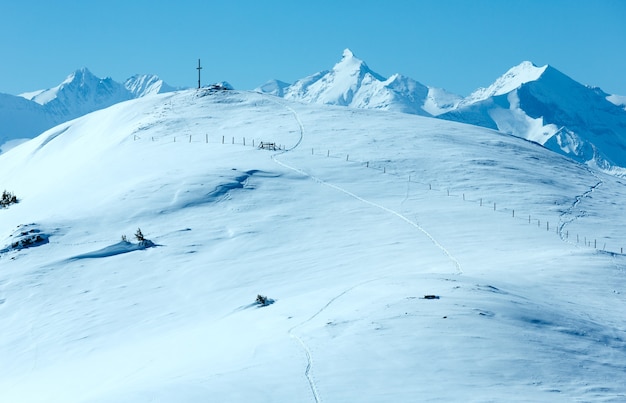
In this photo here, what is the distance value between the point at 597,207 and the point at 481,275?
70.5 feet

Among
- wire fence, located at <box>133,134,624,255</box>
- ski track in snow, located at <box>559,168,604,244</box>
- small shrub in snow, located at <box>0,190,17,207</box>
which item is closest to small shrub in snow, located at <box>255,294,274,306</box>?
wire fence, located at <box>133,134,624,255</box>

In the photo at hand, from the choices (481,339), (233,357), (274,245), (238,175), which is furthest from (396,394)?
(238,175)

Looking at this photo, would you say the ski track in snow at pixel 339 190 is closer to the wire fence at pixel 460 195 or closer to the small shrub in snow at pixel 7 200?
the wire fence at pixel 460 195

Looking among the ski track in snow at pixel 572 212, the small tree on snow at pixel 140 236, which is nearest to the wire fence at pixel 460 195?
the ski track in snow at pixel 572 212

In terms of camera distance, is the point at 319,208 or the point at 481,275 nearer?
the point at 481,275

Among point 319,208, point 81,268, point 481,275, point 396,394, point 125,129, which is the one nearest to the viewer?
point 396,394

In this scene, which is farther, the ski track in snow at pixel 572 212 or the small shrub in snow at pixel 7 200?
the small shrub in snow at pixel 7 200

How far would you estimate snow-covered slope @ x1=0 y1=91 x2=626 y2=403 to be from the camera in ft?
64.3

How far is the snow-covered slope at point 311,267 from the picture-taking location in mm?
19594

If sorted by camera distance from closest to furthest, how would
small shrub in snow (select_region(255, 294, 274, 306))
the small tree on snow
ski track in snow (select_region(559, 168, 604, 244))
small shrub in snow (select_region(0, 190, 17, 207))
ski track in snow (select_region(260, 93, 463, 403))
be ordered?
1. ski track in snow (select_region(260, 93, 463, 403))
2. small shrub in snow (select_region(255, 294, 274, 306))
3. the small tree on snow
4. ski track in snow (select_region(559, 168, 604, 244))
5. small shrub in snow (select_region(0, 190, 17, 207))

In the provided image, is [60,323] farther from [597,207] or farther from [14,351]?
[597,207]

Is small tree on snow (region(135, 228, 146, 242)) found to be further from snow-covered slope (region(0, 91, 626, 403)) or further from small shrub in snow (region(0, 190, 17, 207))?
small shrub in snow (region(0, 190, 17, 207))

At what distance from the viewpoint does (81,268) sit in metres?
35.0

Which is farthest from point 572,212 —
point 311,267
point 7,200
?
point 7,200
